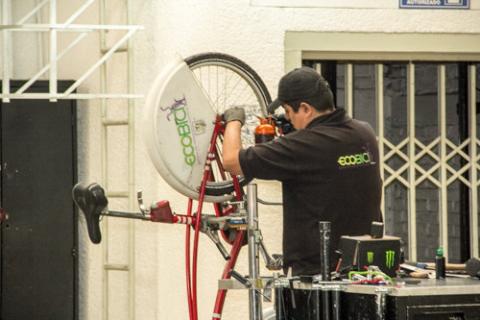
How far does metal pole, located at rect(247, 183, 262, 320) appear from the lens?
167 inches

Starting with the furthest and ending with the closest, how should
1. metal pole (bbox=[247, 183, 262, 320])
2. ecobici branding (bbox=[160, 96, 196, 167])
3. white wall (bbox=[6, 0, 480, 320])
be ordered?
white wall (bbox=[6, 0, 480, 320]) < ecobici branding (bbox=[160, 96, 196, 167]) < metal pole (bbox=[247, 183, 262, 320])

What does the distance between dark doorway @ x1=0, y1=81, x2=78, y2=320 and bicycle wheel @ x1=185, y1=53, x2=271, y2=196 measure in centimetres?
123

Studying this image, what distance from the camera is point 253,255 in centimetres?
435

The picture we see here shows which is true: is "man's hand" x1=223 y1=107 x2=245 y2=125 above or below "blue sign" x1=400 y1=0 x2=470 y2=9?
below

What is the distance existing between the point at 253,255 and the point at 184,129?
0.87 m

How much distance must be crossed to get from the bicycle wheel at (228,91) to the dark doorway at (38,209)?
1230mm

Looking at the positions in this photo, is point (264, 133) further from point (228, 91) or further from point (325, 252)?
point (228, 91)

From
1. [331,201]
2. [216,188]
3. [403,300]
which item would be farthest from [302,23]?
[403,300]

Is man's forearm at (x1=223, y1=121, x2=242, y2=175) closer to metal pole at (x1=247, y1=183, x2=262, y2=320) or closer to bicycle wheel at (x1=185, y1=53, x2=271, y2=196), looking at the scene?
metal pole at (x1=247, y1=183, x2=262, y2=320)

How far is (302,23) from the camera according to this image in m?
6.54

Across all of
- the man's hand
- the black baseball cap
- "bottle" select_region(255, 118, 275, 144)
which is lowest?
"bottle" select_region(255, 118, 275, 144)

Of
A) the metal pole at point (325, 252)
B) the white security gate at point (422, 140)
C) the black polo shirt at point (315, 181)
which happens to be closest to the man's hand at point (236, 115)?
the black polo shirt at point (315, 181)

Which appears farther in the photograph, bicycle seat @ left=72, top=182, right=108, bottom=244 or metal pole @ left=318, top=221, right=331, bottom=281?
bicycle seat @ left=72, top=182, right=108, bottom=244

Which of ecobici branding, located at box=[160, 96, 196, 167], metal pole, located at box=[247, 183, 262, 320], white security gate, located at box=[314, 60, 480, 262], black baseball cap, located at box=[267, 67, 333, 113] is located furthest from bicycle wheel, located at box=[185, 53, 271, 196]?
white security gate, located at box=[314, 60, 480, 262]
